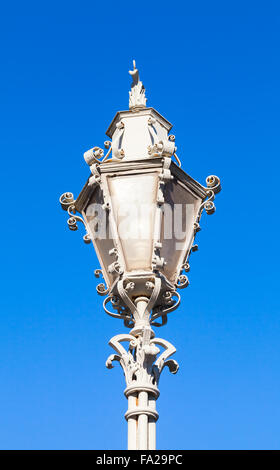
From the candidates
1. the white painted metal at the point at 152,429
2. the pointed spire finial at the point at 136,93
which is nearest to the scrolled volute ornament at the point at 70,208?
the pointed spire finial at the point at 136,93

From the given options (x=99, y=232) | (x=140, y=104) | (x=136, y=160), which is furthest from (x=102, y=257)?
(x=140, y=104)

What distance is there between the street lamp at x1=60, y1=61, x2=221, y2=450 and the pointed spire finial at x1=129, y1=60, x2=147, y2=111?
0.61ft

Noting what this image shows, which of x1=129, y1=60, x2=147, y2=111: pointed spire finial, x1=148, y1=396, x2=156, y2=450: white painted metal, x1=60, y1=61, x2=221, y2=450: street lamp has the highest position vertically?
x1=129, y1=60, x2=147, y2=111: pointed spire finial

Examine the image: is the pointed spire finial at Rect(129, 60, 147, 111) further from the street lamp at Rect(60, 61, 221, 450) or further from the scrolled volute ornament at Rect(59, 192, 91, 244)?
the scrolled volute ornament at Rect(59, 192, 91, 244)

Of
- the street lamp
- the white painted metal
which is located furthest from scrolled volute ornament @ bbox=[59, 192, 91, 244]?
the white painted metal

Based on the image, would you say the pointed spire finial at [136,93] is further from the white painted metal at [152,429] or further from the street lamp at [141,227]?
the white painted metal at [152,429]

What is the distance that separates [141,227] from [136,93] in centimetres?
328

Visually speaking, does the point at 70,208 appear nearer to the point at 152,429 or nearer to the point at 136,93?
the point at 136,93

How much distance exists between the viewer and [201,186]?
18.9 metres

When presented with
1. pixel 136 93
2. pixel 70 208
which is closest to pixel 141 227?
pixel 70 208

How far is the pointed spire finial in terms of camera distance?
65.4 ft

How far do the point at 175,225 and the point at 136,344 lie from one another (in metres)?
2.43

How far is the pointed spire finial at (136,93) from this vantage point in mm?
19938
